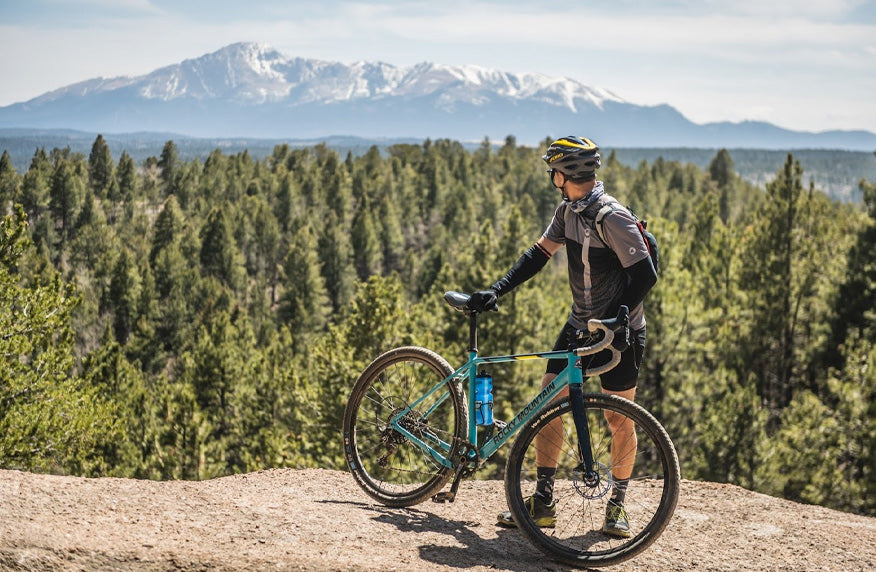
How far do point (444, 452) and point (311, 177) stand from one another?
114019mm

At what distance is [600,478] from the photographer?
18.5 ft

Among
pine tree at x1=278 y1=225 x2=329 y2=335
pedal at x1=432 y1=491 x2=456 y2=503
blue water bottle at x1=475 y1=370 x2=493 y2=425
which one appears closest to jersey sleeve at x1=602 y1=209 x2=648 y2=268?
blue water bottle at x1=475 y1=370 x2=493 y2=425

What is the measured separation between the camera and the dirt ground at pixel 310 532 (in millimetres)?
5121

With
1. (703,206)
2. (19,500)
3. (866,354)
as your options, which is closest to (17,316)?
(19,500)

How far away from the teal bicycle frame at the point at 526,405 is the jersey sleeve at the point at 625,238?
0.42m

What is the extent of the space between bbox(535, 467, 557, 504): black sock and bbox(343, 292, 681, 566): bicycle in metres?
0.12

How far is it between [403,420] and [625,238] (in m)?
2.57

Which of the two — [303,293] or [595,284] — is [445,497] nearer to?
[595,284]

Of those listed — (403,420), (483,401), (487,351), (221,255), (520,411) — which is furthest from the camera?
(221,255)

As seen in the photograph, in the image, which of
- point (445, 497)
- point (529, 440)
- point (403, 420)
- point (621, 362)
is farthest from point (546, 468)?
point (403, 420)

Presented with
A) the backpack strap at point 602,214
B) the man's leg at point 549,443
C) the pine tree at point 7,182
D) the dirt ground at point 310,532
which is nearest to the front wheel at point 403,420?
the dirt ground at point 310,532

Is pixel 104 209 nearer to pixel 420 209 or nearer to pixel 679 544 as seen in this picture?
pixel 420 209

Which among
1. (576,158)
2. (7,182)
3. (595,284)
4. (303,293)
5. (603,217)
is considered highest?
(7,182)

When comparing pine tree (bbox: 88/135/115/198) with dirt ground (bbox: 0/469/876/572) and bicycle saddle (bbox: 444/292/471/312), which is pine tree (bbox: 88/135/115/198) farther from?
bicycle saddle (bbox: 444/292/471/312)
